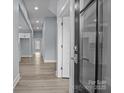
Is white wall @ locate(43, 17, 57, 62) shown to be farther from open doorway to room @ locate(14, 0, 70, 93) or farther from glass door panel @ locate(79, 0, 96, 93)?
glass door panel @ locate(79, 0, 96, 93)

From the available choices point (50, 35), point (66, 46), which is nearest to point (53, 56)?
point (50, 35)

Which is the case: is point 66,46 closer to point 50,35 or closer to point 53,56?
point 50,35

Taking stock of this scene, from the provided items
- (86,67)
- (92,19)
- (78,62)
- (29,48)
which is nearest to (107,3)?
(92,19)

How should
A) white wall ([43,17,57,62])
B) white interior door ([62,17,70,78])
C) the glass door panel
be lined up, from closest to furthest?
the glass door panel < white interior door ([62,17,70,78]) < white wall ([43,17,57,62])

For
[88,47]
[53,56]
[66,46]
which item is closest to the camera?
[88,47]

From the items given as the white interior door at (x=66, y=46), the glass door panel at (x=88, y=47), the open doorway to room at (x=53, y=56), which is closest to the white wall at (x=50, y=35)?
the open doorway to room at (x=53, y=56)

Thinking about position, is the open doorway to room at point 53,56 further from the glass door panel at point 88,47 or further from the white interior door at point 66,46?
the glass door panel at point 88,47

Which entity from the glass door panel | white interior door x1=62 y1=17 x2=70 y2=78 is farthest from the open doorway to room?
the glass door panel

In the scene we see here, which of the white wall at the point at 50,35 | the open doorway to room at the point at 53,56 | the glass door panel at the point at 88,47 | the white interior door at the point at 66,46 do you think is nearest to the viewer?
the glass door panel at the point at 88,47

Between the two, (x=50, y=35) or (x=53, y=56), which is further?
(x=53, y=56)

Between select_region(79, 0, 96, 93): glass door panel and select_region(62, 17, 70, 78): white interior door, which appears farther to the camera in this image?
select_region(62, 17, 70, 78): white interior door
